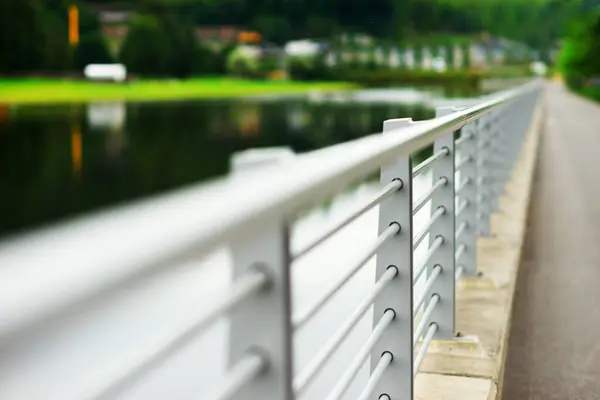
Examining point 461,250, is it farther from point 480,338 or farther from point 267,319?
point 267,319

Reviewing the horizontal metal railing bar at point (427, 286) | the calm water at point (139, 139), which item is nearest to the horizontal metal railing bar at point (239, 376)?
the horizontal metal railing bar at point (427, 286)

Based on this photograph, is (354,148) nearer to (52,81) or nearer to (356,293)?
(356,293)

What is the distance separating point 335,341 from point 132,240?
1289 millimetres

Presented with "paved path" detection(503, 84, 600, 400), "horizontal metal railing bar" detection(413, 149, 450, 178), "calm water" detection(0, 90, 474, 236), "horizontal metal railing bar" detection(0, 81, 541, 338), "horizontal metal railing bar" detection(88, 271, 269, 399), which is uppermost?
"horizontal metal railing bar" detection(0, 81, 541, 338)

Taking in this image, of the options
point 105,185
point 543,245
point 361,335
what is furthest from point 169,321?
point 105,185

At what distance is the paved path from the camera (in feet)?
13.4

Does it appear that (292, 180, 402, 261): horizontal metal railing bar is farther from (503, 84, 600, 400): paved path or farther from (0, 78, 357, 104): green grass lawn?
(0, 78, 357, 104): green grass lawn

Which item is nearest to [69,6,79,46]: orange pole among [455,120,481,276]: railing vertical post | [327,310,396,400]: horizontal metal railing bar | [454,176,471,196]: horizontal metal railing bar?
[455,120,481,276]: railing vertical post

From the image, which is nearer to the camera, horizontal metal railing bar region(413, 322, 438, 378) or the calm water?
horizontal metal railing bar region(413, 322, 438, 378)

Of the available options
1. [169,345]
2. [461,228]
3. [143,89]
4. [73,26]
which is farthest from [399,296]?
[143,89]

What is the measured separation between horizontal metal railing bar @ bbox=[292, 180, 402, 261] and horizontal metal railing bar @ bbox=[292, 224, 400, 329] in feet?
0.37

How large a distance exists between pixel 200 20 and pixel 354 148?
121949 mm

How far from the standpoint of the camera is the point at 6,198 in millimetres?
70375

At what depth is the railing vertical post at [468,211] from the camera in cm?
513
